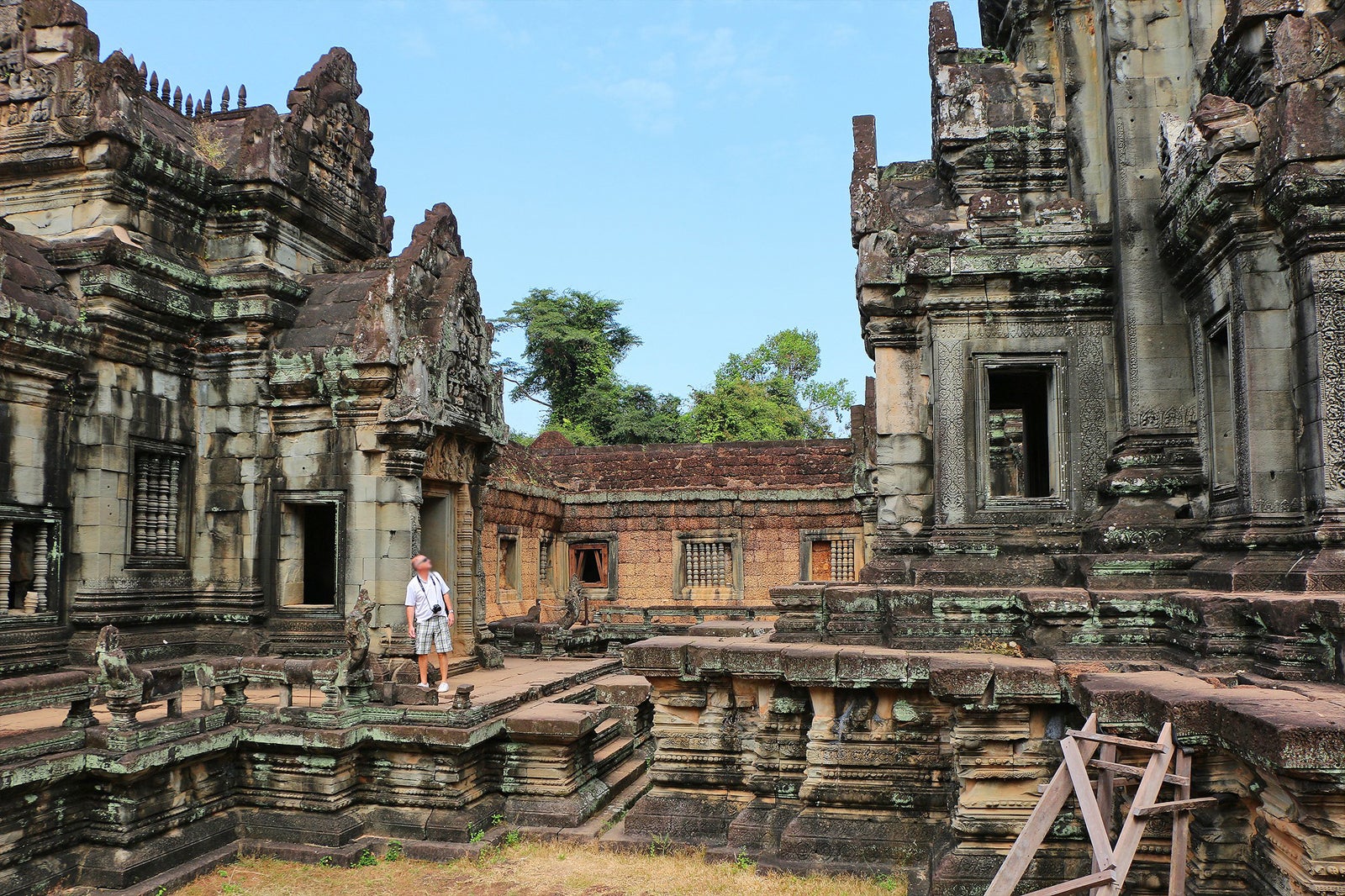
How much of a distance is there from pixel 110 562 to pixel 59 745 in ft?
11.4

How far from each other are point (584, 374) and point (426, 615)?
1112 inches

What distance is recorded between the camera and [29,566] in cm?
968

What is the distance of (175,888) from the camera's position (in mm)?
7508

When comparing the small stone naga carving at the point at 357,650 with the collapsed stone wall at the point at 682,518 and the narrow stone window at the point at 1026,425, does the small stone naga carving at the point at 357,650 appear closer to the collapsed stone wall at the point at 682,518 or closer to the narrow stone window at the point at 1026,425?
the narrow stone window at the point at 1026,425

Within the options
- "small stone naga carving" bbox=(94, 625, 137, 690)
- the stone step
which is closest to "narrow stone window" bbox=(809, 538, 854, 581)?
the stone step

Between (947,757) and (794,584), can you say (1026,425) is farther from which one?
(947,757)

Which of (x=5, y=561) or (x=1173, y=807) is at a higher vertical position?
(x=5, y=561)


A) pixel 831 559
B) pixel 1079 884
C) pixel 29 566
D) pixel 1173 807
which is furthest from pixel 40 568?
pixel 831 559

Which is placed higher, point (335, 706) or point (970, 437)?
point (970, 437)

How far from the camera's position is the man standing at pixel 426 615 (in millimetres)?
9773

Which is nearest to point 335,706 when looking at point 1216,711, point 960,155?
point 1216,711

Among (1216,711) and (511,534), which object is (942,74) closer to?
(1216,711)

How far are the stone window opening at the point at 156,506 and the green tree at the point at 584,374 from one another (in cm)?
2339

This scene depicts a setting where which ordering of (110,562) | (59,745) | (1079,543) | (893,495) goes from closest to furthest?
(59,745) → (1079,543) → (893,495) → (110,562)
